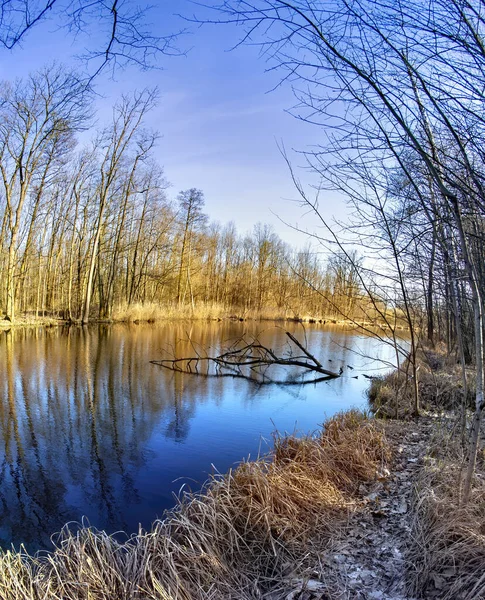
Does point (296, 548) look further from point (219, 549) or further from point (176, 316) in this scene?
point (176, 316)

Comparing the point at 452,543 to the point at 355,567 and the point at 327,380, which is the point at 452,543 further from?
Result: the point at 327,380

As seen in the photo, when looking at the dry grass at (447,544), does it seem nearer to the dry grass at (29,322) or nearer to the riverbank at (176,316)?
the riverbank at (176,316)

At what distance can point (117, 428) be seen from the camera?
710 cm

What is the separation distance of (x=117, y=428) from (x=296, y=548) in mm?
4748

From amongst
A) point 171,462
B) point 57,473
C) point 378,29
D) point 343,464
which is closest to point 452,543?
point 343,464

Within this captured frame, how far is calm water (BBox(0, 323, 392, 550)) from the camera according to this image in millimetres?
4584

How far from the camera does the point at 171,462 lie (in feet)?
19.2

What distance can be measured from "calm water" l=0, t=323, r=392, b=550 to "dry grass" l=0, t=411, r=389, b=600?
2.34ft

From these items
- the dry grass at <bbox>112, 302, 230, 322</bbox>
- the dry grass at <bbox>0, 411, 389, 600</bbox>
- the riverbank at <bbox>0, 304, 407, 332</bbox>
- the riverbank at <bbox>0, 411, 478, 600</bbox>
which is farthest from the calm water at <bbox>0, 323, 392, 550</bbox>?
the dry grass at <bbox>112, 302, 230, 322</bbox>

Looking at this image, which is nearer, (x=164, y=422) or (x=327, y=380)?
(x=164, y=422)

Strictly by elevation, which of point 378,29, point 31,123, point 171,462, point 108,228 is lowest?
point 171,462

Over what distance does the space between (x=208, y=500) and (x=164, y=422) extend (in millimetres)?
3738

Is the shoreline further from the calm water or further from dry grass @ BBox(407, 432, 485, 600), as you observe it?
dry grass @ BBox(407, 432, 485, 600)

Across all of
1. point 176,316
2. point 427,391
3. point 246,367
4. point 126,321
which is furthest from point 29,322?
point 427,391
